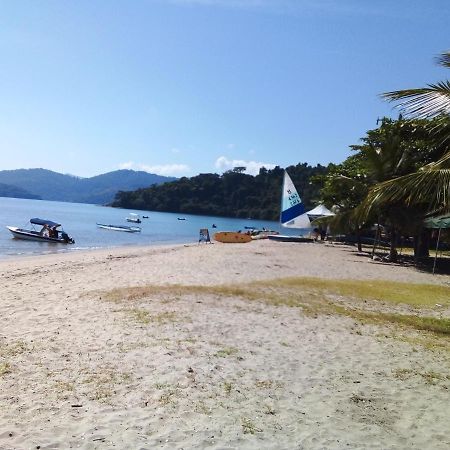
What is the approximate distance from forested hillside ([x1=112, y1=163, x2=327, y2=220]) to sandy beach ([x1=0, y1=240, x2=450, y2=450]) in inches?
4878

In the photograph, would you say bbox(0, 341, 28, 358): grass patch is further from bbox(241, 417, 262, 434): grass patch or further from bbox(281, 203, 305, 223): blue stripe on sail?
bbox(281, 203, 305, 223): blue stripe on sail

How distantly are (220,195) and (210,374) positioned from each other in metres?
148

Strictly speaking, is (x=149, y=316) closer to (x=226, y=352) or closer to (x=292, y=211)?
(x=226, y=352)

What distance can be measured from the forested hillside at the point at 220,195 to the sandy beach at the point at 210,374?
406 ft

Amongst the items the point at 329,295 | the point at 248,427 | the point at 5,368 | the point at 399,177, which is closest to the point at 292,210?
the point at 329,295

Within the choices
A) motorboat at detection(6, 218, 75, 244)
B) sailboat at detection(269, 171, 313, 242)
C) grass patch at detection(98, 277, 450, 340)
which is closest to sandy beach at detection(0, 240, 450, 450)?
grass patch at detection(98, 277, 450, 340)

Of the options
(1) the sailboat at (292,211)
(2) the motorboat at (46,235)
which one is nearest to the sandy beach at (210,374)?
(2) the motorboat at (46,235)

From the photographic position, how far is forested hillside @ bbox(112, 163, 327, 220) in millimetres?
139750

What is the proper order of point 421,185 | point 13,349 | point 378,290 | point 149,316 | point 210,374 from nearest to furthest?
point 210,374
point 13,349
point 421,185
point 149,316
point 378,290

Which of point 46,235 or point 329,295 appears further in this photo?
point 46,235

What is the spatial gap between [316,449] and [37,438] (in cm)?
233

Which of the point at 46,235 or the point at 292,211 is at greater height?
the point at 292,211

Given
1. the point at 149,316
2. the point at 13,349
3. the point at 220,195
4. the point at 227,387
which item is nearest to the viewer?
the point at 227,387

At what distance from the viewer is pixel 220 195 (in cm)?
15325
